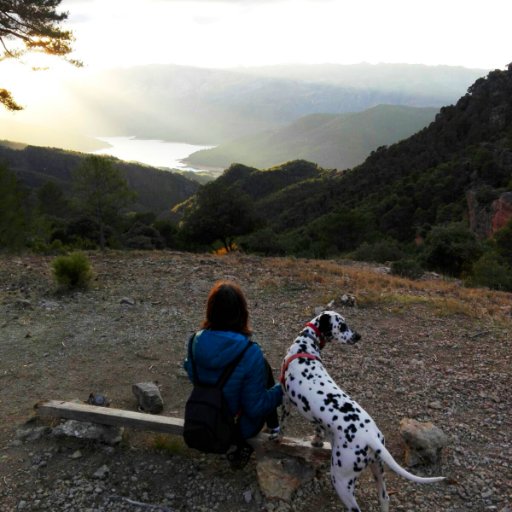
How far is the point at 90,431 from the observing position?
3.98 metres

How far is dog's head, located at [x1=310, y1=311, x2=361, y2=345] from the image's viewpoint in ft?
11.9

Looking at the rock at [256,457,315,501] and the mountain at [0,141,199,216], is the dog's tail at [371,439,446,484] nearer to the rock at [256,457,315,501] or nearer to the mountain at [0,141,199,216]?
the rock at [256,457,315,501]

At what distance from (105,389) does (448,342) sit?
15.5 feet

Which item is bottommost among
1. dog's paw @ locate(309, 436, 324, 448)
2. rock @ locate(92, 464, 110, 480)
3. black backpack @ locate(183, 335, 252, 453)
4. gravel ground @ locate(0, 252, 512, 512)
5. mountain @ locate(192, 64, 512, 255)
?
mountain @ locate(192, 64, 512, 255)

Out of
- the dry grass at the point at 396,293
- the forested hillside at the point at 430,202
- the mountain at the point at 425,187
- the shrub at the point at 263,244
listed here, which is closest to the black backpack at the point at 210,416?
the dry grass at the point at 396,293

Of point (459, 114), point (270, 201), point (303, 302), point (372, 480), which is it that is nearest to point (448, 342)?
point (303, 302)

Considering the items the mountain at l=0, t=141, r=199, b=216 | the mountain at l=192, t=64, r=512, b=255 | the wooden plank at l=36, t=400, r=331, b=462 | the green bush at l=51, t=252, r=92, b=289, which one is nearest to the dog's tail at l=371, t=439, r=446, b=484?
the wooden plank at l=36, t=400, r=331, b=462

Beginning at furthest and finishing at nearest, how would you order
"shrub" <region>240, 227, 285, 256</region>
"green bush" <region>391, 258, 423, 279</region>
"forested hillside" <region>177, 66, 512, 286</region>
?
"shrub" <region>240, 227, 285, 256</region> < "forested hillside" <region>177, 66, 512, 286</region> < "green bush" <region>391, 258, 423, 279</region>

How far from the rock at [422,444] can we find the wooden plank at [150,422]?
83cm

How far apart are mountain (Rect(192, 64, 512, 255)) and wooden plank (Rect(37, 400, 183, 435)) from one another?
19111 mm

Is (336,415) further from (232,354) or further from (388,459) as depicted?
(232,354)

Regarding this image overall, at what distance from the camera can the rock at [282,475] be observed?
10.8 ft

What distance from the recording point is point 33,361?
5.74m

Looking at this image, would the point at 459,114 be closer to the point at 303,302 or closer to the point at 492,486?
the point at 303,302
